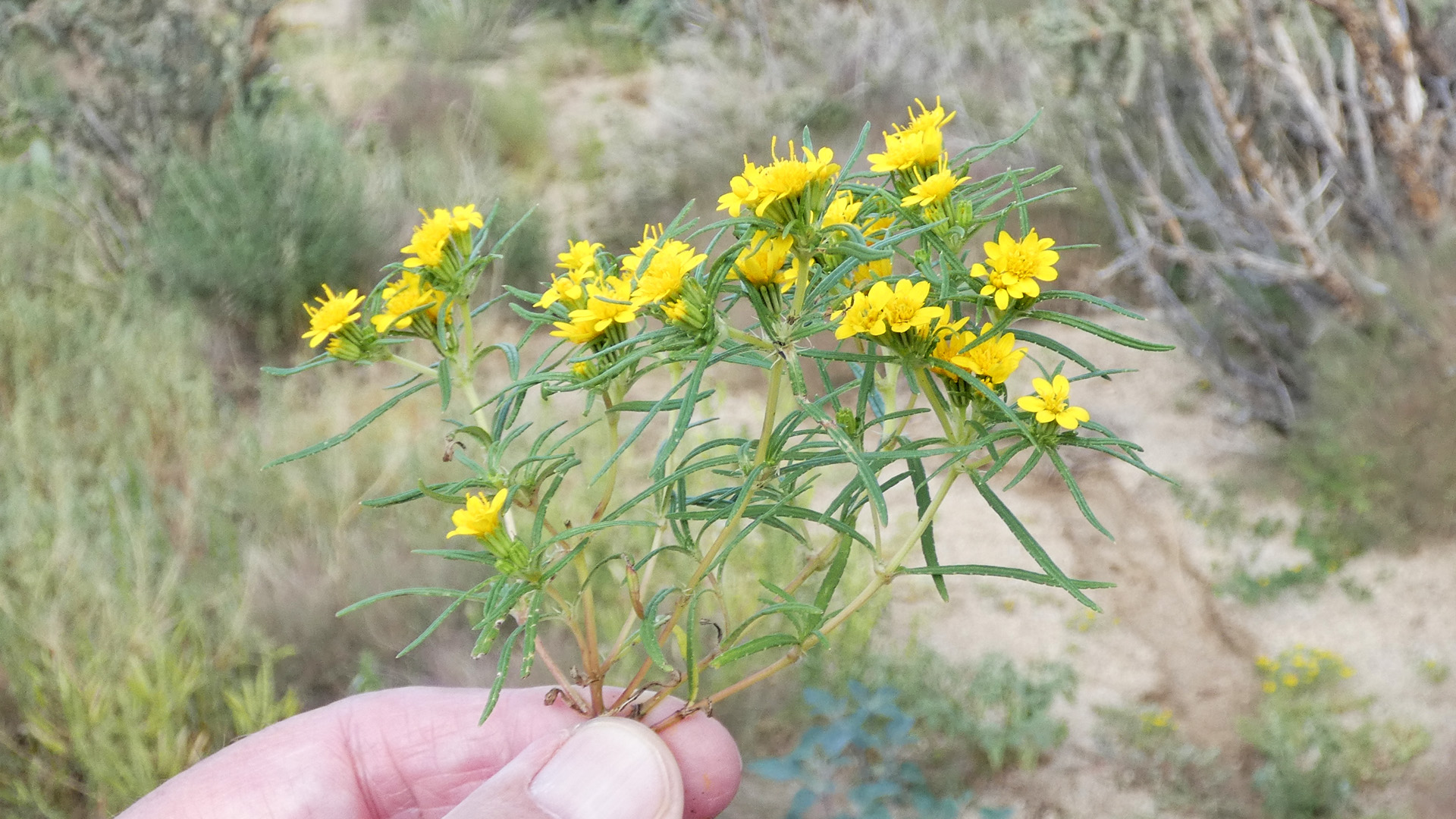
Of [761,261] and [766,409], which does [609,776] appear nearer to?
[766,409]

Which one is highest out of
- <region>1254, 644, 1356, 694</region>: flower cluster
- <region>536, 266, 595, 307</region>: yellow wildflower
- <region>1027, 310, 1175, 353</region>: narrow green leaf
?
<region>536, 266, 595, 307</region>: yellow wildflower

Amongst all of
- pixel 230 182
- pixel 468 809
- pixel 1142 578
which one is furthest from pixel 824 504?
pixel 230 182

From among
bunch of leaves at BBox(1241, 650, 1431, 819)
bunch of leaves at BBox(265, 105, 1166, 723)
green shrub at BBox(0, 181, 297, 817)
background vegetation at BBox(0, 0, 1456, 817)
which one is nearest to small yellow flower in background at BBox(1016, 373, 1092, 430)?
bunch of leaves at BBox(265, 105, 1166, 723)

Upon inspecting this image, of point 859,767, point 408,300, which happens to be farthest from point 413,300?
point 859,767

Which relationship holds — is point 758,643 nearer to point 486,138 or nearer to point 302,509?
point 302,509

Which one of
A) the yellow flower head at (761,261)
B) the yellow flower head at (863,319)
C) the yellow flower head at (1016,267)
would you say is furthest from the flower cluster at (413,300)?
the yellow flower head at (1016,267)

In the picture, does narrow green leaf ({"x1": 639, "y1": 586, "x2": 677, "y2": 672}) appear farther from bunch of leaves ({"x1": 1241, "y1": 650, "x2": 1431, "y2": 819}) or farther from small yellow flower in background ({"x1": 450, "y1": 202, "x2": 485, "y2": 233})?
bunch of leaves ({"x1": 1241, "y1": 650, "x2": 1431, "y2": 819})
